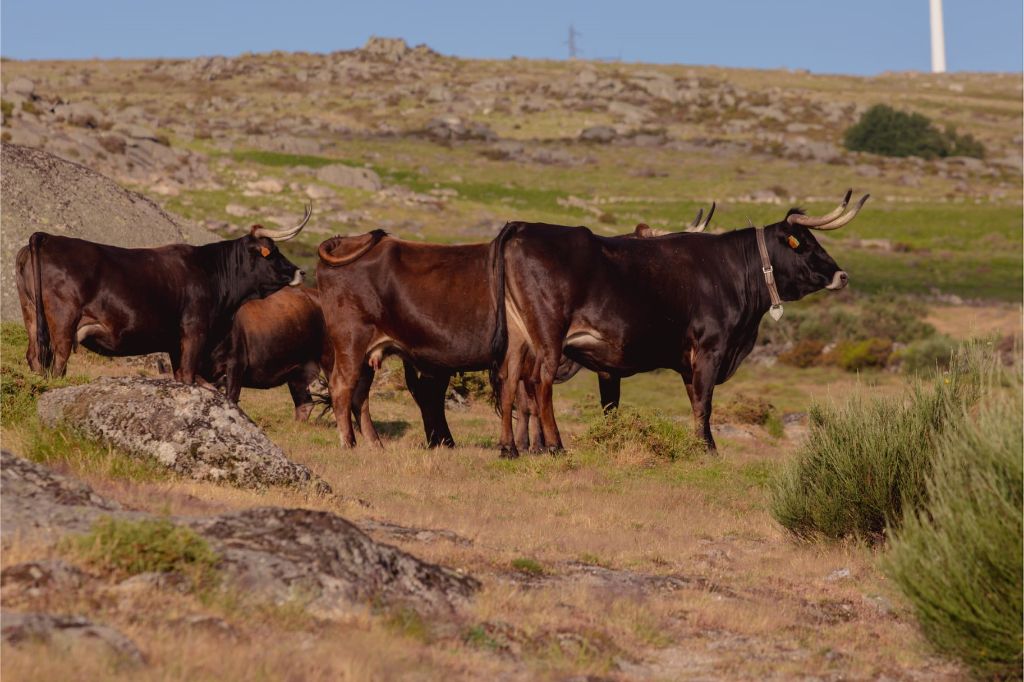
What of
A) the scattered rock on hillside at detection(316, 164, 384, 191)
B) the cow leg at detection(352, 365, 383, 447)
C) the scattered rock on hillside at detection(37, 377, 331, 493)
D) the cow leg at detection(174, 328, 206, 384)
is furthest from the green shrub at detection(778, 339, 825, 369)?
the scattered rock on hillside at detection(316, 164, 384, 191)

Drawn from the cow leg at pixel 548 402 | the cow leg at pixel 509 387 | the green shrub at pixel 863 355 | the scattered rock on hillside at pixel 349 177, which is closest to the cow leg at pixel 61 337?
the cow leg at pixel 509 387

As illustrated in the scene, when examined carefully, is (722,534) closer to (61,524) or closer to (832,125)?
(61,524)

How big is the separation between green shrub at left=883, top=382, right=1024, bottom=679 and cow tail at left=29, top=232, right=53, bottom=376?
9.55 meters

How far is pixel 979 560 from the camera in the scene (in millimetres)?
6883

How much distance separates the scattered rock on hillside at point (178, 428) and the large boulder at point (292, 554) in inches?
85.9

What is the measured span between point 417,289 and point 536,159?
2973 inches

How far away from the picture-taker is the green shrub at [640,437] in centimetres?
1476

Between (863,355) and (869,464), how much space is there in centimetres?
2335

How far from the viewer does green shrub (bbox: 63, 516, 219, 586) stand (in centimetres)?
651

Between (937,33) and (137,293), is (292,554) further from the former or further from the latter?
(937,33)

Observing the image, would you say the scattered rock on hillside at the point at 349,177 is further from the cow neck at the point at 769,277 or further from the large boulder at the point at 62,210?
the cow neck at the point at 769,277

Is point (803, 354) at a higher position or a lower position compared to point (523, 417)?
lower

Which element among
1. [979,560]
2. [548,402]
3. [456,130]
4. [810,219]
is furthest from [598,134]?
[979,560]

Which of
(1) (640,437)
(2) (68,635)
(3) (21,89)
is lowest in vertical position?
(1) (640,437)
